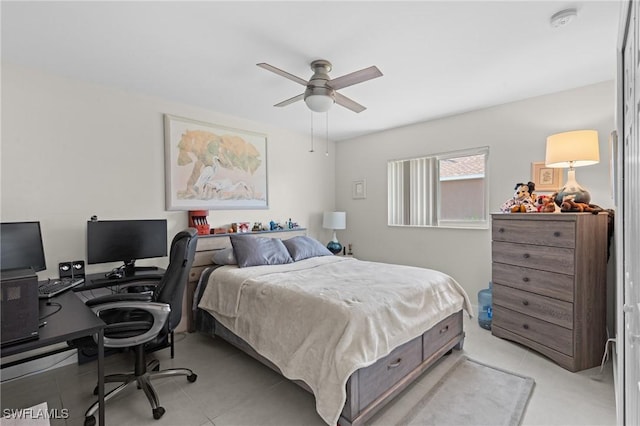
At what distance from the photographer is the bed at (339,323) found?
1666mm

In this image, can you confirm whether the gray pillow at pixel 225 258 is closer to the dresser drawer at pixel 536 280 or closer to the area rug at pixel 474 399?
the area rug at pixel 474 399

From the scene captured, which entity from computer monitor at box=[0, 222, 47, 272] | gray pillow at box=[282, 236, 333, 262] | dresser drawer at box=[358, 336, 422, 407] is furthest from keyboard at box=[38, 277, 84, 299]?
dresser drawer at box=[358, 336, 422, 407]

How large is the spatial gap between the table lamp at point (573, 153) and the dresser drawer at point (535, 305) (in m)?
0.88

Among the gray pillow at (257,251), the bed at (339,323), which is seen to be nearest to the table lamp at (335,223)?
the gray pillow at (257,251)

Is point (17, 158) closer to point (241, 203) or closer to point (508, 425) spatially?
point (241, 203)

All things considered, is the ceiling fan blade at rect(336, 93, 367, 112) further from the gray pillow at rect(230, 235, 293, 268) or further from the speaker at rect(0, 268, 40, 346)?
the speaker at rect(0, 268, 40, 346)

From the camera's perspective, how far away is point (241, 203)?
12.6ft

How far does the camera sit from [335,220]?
182 inches

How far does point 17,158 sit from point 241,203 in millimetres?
2071

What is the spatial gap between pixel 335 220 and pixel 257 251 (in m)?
1.78

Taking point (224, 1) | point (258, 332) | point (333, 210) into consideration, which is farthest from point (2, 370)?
point (333, 210)

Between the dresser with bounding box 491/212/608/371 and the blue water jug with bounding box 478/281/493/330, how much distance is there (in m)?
0.41

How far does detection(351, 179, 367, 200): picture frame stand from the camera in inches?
189

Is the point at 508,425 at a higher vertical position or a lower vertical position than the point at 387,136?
lower
